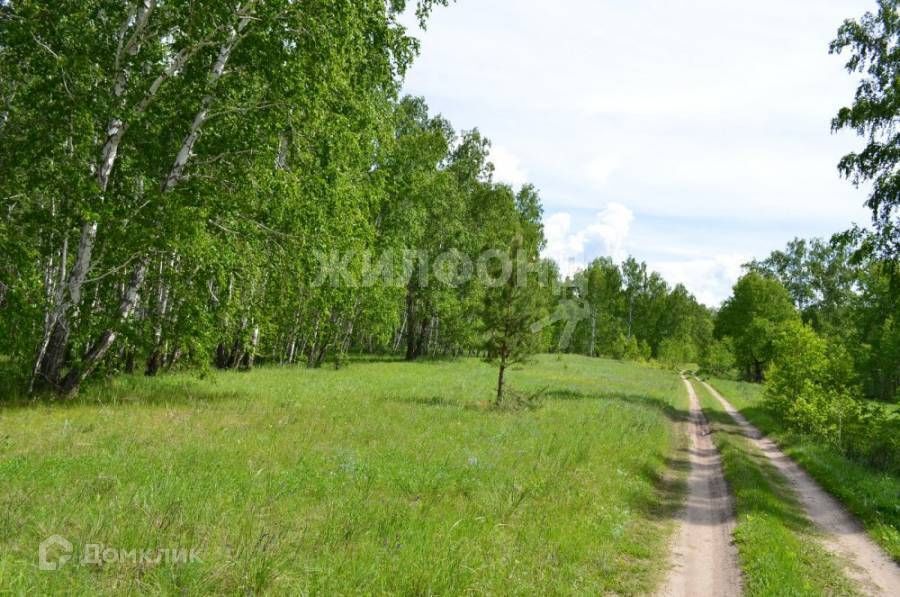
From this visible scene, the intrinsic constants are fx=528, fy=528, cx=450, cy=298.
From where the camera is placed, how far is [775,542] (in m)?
8.45

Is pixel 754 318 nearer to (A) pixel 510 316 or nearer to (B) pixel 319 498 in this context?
(A) pixel 510 316

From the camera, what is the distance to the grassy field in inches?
219

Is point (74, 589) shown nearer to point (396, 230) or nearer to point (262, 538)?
point (262, 538)

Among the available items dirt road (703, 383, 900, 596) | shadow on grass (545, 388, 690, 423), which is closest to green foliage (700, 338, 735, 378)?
shadow on grass (545, 388, 690, 423)

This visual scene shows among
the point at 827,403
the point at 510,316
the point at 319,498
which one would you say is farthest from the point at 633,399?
the point at 319,498

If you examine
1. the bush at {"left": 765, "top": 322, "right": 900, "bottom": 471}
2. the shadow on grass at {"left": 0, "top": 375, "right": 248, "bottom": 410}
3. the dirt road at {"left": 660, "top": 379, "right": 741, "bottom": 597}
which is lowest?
the dirt road at {"left": 660, "top": 379, "right": 741, "bottom": 597}

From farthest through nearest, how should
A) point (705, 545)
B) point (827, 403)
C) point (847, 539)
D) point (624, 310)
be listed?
point (624, 310) < point (827, 403) < point (847, 539) < point (705, 545)

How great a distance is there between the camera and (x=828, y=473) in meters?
14.4

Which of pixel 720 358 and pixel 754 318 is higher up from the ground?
pixel 754 318

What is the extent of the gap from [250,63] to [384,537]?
12642mm

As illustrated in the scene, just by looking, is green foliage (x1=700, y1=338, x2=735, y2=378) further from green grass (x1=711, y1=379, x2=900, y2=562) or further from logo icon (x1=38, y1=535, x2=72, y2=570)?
logo icon (x1=38, y1=535, x2=72, y2=570)

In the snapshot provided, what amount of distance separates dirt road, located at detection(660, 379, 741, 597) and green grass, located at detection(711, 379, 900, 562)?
2.48m

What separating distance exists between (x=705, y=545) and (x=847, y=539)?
323cm

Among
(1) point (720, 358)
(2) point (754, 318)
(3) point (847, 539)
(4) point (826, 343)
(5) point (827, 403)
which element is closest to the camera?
(3) point (847, 539)
